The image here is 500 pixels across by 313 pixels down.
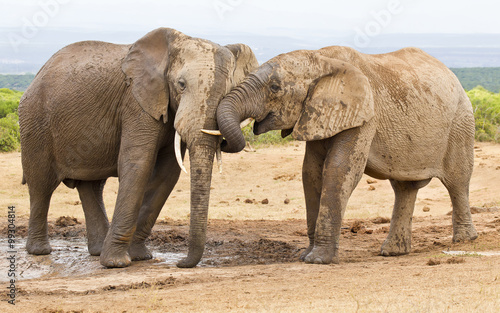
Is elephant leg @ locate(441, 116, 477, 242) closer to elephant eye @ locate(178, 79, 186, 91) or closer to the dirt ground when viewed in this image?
the dirt ground

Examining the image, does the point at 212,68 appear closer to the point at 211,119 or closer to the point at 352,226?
the point at 211,119

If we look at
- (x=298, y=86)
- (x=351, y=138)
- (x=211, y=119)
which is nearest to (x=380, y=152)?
(x=351, y=138)

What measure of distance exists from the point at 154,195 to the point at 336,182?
2.22 metres

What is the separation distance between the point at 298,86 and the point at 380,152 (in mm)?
1255

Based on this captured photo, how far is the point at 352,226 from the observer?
35.3ft

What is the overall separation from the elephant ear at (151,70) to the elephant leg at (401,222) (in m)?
3.17

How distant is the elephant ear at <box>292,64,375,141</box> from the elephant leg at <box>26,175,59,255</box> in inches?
135

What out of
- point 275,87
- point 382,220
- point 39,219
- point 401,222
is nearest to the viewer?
point 275,87

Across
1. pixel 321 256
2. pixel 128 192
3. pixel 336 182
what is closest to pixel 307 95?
pixel 336 182

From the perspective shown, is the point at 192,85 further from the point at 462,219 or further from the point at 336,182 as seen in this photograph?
the point at 462,219

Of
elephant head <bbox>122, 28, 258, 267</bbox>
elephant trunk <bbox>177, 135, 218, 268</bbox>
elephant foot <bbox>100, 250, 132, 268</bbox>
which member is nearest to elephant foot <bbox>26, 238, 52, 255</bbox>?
elephant foot <bbox>100, 250, 132, 268</bbox>

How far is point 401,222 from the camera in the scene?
8.93 m

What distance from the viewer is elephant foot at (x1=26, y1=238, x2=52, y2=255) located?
9094mm

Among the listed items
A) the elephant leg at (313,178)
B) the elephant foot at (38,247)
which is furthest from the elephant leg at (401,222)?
the elephant foot at (38,247)
